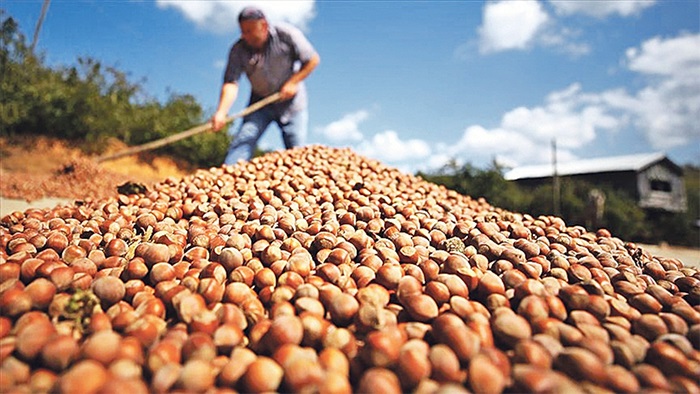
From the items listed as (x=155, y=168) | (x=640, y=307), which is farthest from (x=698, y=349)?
(x=155, y=168)

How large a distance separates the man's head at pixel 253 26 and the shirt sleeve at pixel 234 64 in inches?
8.4

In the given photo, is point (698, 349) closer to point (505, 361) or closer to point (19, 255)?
point (505, 361)

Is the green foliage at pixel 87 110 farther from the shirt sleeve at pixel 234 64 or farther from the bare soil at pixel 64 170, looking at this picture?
the shirt sleeve at pixel 234 64

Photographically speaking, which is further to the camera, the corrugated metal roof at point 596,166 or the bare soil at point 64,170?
the corrugated metal roof at point 596,166

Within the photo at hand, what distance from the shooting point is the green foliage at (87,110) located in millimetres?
9695

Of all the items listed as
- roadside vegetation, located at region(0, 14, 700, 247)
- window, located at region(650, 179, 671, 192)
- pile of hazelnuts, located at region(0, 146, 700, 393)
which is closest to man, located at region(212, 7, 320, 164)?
pile of hazelnuts, located at region(0, 146, 700, 393)

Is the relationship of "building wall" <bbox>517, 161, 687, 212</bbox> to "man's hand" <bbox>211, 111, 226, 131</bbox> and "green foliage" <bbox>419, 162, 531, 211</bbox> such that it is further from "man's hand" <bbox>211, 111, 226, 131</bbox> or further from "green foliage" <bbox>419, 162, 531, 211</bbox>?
"man's hand" <bbox>211, 111, 226, 131</bbox>

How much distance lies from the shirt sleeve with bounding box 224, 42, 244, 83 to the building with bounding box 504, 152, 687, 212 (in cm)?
1803

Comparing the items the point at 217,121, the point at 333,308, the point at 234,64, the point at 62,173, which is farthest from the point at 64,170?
the point at 333,308

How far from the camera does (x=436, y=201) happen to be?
2.72m

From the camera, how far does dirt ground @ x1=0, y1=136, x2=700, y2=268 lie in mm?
4074

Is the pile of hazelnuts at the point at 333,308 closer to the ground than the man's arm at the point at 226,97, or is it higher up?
closer to the ground

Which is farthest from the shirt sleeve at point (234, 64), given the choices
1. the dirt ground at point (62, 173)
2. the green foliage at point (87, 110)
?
the green foliage at point (87, 110)

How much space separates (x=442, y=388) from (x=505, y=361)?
218 mm
